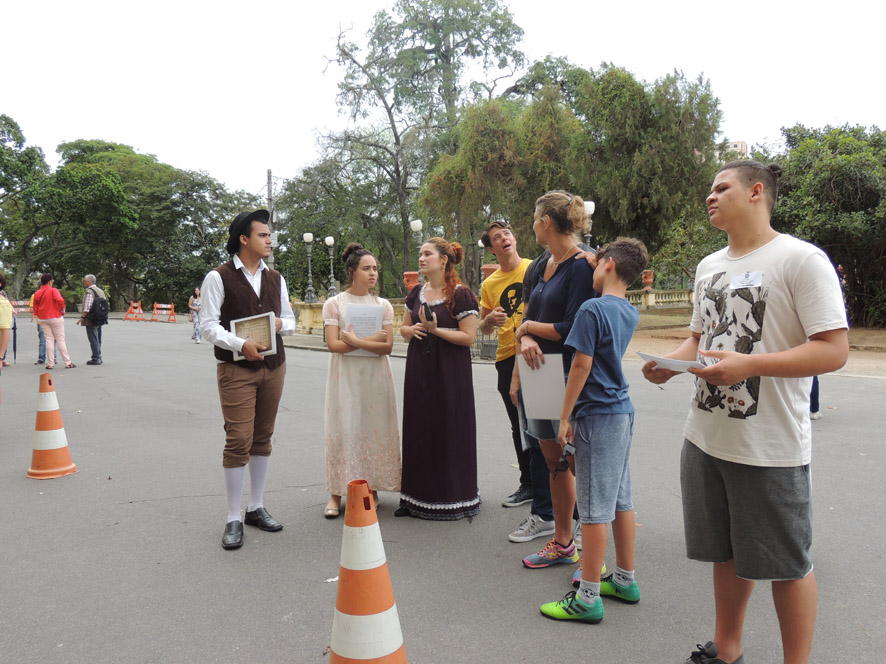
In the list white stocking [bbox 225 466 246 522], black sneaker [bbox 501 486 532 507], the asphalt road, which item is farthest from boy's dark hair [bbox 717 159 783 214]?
white stocking [bbox 225 466 246 522]

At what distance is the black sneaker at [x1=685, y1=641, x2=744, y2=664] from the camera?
258cm

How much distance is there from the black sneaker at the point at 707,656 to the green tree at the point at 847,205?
19144 millimetres

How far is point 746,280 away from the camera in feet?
7.52

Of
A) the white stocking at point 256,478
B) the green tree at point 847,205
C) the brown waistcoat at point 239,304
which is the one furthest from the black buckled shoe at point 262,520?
the green tree at point 847,205

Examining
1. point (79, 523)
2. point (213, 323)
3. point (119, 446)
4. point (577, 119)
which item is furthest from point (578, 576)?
point (577, 119)

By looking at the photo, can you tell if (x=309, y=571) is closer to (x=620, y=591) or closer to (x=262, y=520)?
(x=262, y=520)

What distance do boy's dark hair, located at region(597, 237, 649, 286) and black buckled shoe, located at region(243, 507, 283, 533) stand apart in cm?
277

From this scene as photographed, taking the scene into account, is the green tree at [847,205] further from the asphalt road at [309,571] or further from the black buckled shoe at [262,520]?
the black buckled shoe at [262,520]

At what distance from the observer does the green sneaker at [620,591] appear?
3.23 metres

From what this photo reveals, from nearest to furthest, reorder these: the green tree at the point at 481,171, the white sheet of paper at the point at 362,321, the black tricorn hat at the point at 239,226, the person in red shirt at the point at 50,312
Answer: the black tricorn hat at the point at 239,226 → the white sheet of paper at the point at 362,321 → the person in red shirt at the point at 50,312 → the green tree at the point at 481,171

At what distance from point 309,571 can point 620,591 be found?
1.67m

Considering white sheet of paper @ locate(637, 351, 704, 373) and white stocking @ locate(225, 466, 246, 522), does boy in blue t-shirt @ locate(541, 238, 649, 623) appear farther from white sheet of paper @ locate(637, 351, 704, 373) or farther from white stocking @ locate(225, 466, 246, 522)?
white stocking @ locate(225, 466, 246, 522)

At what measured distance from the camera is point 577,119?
84.2 ft

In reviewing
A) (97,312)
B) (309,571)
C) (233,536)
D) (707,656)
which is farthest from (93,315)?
(707,656)
